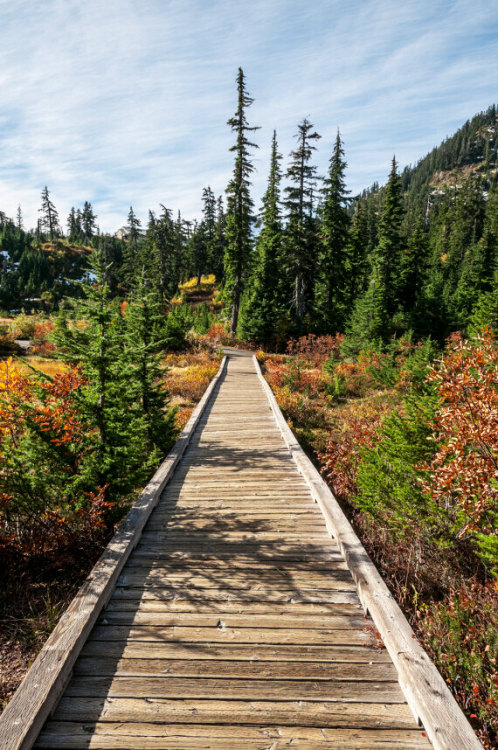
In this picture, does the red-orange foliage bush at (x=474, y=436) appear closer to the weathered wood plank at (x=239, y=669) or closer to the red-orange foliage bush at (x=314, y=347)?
the weathered wood plank at (x=239, y=669)

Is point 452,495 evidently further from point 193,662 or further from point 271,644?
point 193,662

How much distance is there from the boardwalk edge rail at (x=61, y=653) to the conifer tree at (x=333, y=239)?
Result: 109 ft

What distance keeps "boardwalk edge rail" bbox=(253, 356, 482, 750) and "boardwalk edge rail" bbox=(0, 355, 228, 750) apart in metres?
2.53

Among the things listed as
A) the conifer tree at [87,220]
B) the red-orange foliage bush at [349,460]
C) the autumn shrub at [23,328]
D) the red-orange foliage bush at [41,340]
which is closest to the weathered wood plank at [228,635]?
the red-orange foliage bush at [349,460]

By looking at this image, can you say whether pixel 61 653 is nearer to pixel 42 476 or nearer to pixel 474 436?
pixel 42 476

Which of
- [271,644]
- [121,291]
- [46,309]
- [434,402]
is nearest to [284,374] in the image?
[434,402]

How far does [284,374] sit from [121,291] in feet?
247

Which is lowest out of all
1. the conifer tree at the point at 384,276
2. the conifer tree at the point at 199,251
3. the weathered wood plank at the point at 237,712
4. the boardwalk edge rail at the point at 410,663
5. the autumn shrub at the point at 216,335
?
the weathered wood plank at the point at 237,712

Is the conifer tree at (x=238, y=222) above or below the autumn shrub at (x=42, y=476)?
above

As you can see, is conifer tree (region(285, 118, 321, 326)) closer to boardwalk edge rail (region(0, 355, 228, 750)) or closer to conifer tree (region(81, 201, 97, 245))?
boardwalk edge rail (region(0, 355, 228, 750))

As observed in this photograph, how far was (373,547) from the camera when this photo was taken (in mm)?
5090

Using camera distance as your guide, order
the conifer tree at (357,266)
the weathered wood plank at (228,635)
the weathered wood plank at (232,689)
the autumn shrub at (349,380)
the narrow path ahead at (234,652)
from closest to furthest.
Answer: the narrow path ahead at (234,652), the weathered wood plank at (232,689), the weathered wood plank at (228,635), the autumn shrub at (349,380), the conifer tree at (357,266)

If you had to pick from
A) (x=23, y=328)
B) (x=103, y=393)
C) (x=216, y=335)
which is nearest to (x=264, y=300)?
(x=216, y=335)

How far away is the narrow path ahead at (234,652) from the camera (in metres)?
2.40
